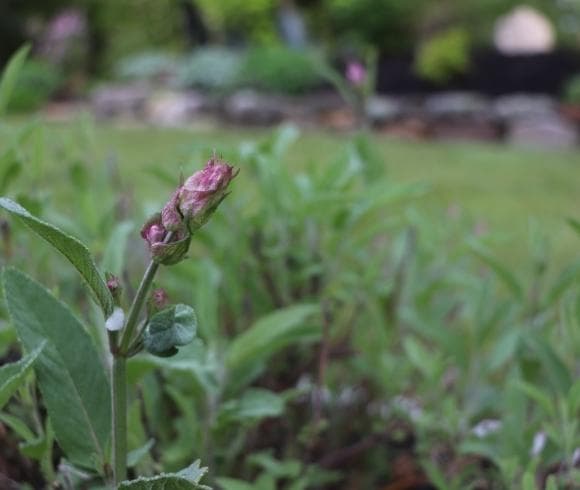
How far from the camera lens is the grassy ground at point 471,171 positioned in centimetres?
481

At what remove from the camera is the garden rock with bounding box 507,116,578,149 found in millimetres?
8367

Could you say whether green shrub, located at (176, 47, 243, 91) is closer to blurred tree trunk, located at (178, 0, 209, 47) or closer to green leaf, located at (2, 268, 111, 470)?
blurred tree trunk, located at (178, 0, 209, 47)

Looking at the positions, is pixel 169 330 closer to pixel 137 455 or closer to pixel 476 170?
pixel 137 455

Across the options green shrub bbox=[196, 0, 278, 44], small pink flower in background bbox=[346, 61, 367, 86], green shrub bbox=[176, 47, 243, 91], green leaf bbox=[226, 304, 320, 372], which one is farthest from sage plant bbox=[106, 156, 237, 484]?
green shrub bbox=[196, 0, 278, 44]

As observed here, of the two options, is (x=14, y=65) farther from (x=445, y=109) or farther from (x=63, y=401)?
(x=445, y=109)

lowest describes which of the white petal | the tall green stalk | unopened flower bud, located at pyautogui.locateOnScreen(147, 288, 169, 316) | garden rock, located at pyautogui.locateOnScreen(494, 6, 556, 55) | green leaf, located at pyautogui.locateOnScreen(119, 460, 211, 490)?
garden rock, located at pyautogui.locateOnScreen(494, 6, 556, 55)

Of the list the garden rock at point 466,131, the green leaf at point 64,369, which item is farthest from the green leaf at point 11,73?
the garden rock at point 466,131

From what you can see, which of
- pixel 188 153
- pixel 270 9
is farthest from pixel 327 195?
pixel 270 9

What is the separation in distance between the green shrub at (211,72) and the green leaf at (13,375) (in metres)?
9.35

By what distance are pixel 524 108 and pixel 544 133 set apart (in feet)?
1.62

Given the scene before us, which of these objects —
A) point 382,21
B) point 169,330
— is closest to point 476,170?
point 382,21

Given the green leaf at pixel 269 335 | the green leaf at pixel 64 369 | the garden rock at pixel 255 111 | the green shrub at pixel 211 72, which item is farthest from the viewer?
the green shrub at pixel 211 72

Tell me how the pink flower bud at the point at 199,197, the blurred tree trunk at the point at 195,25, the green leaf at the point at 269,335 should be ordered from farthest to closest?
the blurred tree trunk at the point at 195,25, the green leaf at the point at 269,335, the pink flower bud at the point at 199,197

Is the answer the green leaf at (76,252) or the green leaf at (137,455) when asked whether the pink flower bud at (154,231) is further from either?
the green leaf at (137,455)
